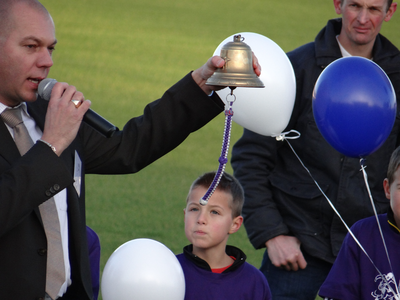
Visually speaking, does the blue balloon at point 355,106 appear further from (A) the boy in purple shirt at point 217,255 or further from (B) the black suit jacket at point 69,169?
(A) the boy in purple shirt at point 217,255

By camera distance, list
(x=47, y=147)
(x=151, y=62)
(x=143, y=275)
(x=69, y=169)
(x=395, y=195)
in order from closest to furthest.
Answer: (x=47, y=147) → (x=69, y=169) → (x=143, y=275) → (x=395, y=195) → (x=151, y=62)

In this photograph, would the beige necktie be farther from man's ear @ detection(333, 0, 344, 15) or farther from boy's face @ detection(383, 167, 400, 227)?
man's ear @ detection(333, 0, 344, 15)

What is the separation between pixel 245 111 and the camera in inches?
110

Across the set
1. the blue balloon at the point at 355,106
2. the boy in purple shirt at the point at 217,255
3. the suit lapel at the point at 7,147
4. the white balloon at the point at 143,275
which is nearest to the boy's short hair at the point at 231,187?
the boy in purple shirt at the point at 217,255

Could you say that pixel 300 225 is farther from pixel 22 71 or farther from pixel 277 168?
pixel 22 71

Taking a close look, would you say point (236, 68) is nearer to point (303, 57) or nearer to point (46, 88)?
point (46, 88)

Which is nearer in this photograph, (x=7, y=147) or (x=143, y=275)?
(x=7, y=147)

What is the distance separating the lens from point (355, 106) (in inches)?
95.2

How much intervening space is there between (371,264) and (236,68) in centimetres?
103

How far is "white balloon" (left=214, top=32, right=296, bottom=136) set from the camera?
277 centimetres

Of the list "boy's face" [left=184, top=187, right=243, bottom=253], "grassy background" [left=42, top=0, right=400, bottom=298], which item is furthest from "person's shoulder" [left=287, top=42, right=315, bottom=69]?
"grassy background" [left=42, top=0, right=400, bottom=298]

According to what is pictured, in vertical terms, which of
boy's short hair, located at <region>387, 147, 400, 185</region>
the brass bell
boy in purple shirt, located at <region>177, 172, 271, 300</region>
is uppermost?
the brass bell

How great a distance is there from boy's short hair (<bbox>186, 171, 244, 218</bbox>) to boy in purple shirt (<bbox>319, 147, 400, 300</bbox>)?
51cm

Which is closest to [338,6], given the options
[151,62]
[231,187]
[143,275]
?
[231,187]
